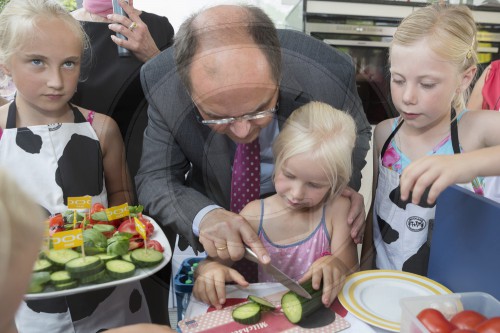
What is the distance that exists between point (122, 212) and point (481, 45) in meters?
0.59

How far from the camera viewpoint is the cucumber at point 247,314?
611mm

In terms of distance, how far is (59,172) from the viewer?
58cm

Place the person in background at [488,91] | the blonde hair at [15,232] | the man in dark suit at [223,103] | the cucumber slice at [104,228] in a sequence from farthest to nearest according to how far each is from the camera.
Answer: the person in background at [488,91], the cucumber slice at [104,228], the man in dark suit at [223,103], the blonde hair at [15,232]

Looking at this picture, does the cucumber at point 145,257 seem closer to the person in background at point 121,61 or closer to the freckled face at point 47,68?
the person in background at point 121,61

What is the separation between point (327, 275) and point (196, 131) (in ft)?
0.99

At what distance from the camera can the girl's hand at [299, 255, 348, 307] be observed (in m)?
0.63

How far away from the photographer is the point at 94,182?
60cm

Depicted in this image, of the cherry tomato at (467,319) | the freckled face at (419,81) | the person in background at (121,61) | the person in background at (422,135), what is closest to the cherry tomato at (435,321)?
the cherry tomato at (467,319)

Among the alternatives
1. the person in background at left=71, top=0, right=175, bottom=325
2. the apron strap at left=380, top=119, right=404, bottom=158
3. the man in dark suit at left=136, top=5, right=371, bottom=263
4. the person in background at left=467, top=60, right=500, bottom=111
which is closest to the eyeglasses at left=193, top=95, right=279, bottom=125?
the man in dark suit at left=136, top=5, right=371, bottom=263

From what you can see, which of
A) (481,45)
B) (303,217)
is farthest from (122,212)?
(481,45)

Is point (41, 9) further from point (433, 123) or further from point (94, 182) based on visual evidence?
point (433, 123)

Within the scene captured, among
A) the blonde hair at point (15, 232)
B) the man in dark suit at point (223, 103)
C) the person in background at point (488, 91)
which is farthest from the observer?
the person in background at point (488, 91)

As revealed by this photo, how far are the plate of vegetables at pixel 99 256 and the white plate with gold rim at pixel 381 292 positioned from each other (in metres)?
0.30

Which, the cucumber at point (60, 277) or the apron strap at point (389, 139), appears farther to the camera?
the apron strap at point (389, 139)
